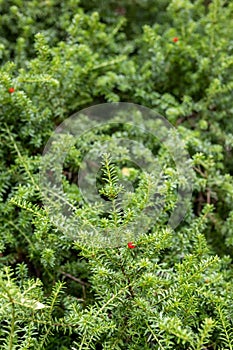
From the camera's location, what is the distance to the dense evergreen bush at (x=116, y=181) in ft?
3.48

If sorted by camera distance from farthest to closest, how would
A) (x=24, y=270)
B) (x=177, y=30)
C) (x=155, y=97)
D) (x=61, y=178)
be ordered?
(x=177, y=30) < (x=155, y=97) < (x=61, y=178) < (x=24, y=270)

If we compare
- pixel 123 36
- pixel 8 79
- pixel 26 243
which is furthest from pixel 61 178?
pixel 123 36

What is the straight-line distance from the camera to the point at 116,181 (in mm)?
1246

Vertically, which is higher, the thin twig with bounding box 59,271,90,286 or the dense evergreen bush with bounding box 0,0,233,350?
the dense evergreen bush with bounding box 0,0,233,350

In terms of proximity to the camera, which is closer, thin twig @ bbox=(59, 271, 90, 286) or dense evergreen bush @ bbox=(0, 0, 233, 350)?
dense evergreen bush @ bbox=(0, 0, 233, 350)

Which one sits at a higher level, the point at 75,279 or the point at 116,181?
the point at 116,181

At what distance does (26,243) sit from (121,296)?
378 mm

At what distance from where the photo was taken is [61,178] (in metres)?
1.34

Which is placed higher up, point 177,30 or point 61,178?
point 177,30

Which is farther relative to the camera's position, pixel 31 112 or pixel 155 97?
pixel 155 97

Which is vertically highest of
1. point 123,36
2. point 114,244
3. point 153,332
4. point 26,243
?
point 123,36

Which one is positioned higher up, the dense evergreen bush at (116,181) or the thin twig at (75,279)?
the dense evergreen bush at (116,181)

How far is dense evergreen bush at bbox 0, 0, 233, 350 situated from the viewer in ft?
3.48

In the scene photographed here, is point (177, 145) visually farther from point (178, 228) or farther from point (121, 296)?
point (121, 296)
